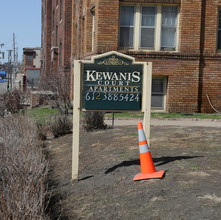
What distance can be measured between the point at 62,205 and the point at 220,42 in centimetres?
1302

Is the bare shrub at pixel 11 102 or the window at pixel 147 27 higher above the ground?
the window at pixel 147 27

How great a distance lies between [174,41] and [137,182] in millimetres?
11678

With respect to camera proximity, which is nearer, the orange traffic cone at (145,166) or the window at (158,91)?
the orange traffic cone at (145,166)

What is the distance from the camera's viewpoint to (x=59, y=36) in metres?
28.9

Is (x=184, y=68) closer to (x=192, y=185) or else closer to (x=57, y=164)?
(x=57, y=164)

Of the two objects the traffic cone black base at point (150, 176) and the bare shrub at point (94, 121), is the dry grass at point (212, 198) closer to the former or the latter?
the traffic cone black base at point (150, 176)

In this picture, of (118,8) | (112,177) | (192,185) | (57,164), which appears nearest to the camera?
(192,185)

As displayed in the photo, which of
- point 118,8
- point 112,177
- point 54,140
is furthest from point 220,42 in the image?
point 112,177

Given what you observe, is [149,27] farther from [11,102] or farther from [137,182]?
[137,182]

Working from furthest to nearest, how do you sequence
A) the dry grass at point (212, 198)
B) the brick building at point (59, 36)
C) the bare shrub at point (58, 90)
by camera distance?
the brick building at point (59, 36) → the bare shrub at point (58, 90) → the dry grass at point (212, 198)

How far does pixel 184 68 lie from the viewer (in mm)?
16547

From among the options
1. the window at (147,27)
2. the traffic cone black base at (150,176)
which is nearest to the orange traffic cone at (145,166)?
the traffic cone black base at (150,176)

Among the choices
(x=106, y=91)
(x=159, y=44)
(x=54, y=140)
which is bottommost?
(x=54, y=140)

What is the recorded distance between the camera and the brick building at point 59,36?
25.7 metres
